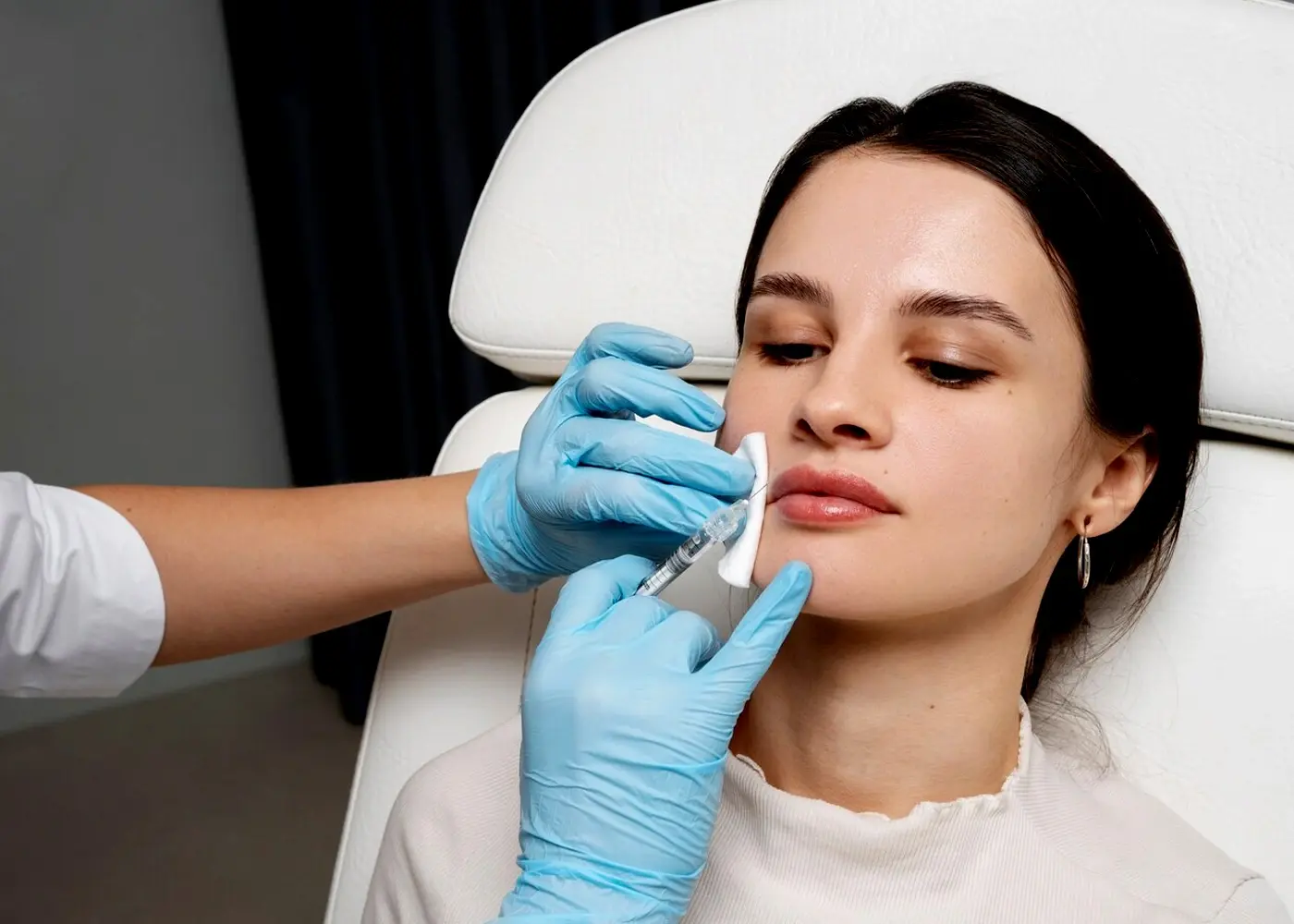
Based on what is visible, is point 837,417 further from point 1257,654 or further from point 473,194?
point 473,194

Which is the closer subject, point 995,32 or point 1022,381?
point 1022,381

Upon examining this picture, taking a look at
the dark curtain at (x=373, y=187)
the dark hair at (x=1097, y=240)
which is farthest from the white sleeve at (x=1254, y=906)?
the dark curtain at (x=373, y=187)

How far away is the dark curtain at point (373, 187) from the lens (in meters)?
2.08

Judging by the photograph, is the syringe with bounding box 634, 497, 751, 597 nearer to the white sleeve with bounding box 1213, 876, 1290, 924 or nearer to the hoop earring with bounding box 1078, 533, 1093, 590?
the hoop earring with bounding box 1078, 533, 1093, 590

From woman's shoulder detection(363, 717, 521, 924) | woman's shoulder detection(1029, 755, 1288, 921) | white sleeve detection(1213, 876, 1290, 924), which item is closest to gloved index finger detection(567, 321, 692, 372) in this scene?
woman's shoulder detection(363, 717, 521, 924)

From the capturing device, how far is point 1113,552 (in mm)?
1118

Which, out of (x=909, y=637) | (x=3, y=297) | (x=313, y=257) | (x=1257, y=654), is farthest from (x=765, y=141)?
(x=3, y=297)

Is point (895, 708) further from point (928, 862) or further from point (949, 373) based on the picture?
point (949, 373)

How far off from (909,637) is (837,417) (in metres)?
0.23

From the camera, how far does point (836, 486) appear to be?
86 centimetres

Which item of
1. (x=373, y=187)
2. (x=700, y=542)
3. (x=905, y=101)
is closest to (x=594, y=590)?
(x=700, y=542)

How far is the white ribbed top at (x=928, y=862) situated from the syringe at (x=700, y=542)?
21cm

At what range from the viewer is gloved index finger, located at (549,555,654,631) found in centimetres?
92

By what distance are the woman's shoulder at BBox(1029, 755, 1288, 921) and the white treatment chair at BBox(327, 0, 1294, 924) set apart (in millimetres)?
72
